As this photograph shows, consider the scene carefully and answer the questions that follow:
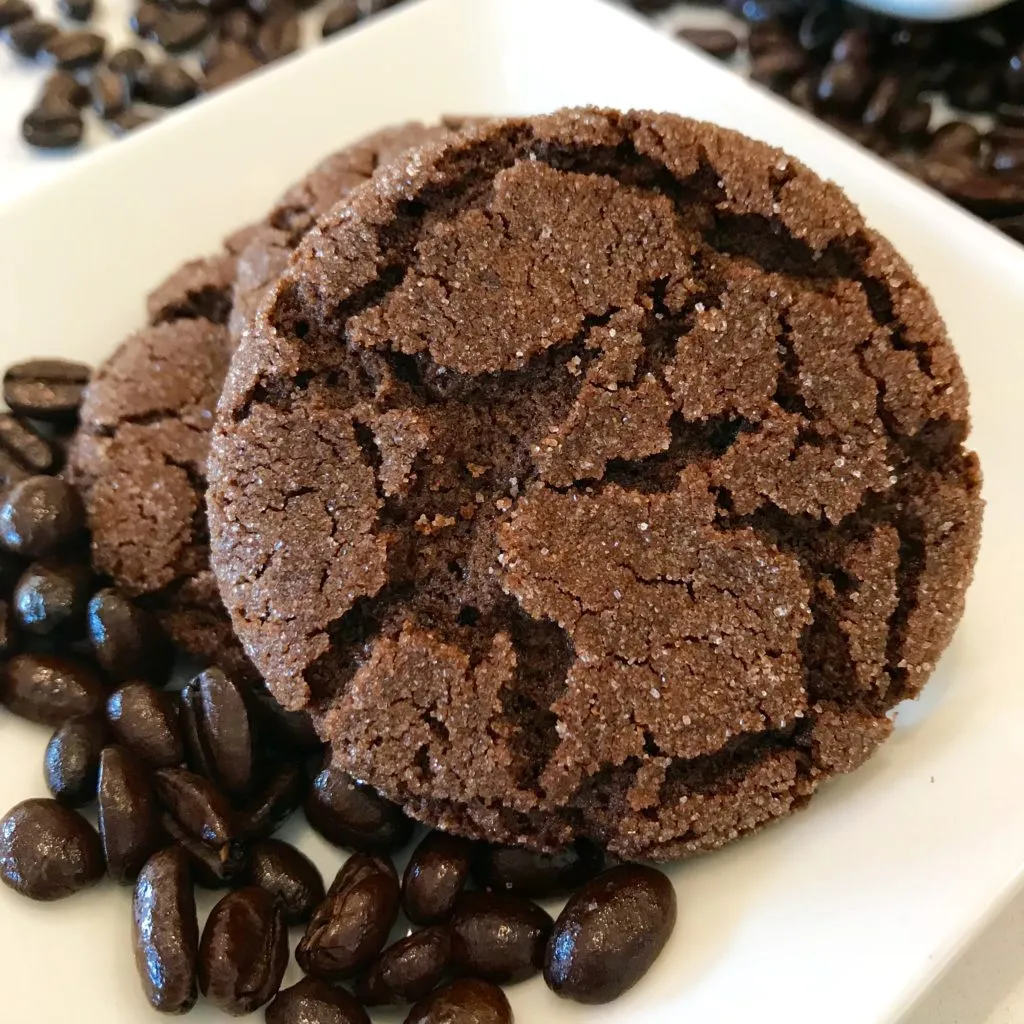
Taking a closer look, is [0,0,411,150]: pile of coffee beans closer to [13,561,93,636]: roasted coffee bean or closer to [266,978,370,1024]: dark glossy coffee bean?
[13,561,93,636]: roasted coffee bean

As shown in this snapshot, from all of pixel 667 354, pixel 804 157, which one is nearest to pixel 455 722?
pixel 667 354

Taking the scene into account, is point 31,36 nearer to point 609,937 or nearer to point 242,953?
point 242,953

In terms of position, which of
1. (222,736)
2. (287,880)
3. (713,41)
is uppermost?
(713,41)

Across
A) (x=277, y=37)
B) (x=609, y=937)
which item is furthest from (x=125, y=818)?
(x=277, y=37)

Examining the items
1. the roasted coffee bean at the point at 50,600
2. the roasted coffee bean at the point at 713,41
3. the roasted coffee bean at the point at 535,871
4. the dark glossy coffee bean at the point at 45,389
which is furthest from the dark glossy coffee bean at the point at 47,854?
the roasted coffee bean at the point at 713,41

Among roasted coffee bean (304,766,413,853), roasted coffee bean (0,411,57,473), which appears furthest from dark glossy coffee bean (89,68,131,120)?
roasted coffee bean (304,766,413,853)

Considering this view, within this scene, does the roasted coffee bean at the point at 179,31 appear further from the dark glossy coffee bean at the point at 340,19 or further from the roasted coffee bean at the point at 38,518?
the roasted coffee bean at the point at 38,518

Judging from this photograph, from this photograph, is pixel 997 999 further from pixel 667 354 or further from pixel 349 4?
pixel 349 4
